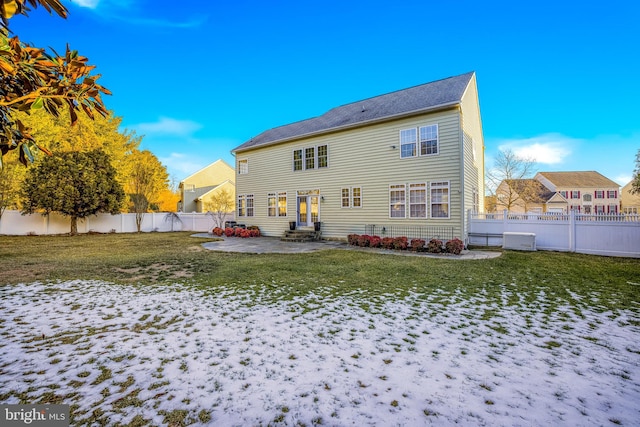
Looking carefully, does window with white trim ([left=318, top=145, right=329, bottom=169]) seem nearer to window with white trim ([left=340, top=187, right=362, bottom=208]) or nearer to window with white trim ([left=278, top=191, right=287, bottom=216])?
window with white trim ([left=340, top=187, right=362, bottom=208])

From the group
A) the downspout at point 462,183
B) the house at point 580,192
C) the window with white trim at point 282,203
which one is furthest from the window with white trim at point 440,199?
the house at point 580,192

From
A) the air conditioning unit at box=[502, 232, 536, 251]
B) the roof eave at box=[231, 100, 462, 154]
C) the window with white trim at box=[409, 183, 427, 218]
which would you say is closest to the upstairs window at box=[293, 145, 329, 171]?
the roof eave at box=[231, 100, 462, 154]

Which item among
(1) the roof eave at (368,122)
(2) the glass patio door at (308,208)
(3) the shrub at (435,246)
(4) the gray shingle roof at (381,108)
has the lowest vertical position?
(3) the shrub at (435,246)

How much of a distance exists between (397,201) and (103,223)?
69.5ft

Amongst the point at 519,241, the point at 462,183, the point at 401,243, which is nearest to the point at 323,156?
the point at 401,243

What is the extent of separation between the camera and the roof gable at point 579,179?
123 ft

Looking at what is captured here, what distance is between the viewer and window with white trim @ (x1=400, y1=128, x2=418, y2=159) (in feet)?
39.2

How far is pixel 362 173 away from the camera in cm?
1341

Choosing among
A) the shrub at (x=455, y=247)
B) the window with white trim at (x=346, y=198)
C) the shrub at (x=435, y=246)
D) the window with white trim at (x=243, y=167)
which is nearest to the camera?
the shrub at (x=455, y=247)

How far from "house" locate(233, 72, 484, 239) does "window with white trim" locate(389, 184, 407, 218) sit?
0.15 ft

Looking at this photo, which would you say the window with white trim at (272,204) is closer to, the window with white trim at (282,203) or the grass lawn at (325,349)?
the window with white trim at (282,203)

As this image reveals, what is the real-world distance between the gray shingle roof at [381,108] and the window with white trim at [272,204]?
3315mm

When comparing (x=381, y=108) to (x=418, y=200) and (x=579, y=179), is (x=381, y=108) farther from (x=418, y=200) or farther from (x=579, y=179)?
(x=579, y=179)

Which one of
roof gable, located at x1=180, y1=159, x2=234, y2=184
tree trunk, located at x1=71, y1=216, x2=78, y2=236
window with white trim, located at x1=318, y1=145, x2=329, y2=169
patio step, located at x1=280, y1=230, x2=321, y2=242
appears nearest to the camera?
patio step, located at x1=280, y1=230, x2=321, y2=242
